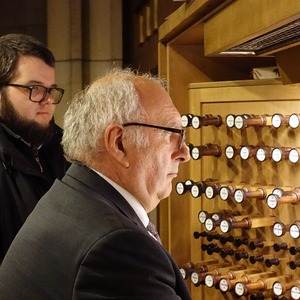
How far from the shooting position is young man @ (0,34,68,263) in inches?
83.7

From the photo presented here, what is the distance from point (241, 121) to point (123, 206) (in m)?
1.03

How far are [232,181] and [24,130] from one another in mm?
839

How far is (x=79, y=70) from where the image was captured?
17.0 feet

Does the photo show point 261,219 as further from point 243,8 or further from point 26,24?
point 26,24

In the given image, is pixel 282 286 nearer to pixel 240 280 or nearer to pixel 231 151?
pixel 240 280

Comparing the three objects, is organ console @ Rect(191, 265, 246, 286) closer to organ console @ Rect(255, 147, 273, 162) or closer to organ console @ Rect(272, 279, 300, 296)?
organ console @ Rect(272, 279, 300, 296)

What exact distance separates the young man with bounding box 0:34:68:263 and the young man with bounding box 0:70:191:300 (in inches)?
27.1

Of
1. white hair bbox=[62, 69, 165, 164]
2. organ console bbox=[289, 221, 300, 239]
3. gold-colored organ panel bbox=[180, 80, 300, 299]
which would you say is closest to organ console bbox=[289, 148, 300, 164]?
gold-colored organ panel bbox=[180, 80, 300, 299]

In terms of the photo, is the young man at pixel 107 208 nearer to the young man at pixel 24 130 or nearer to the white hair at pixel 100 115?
the white hair at pixel 100 115

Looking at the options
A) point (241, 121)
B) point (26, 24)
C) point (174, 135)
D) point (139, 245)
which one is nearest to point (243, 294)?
point (241, 121)

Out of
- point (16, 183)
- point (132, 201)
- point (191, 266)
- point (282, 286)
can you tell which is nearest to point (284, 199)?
point (282, 286)

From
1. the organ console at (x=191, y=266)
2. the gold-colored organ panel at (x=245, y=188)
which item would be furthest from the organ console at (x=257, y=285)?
the organ console at (x=191, y=266)

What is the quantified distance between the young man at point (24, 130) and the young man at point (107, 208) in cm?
69

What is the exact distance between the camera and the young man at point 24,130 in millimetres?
2127
